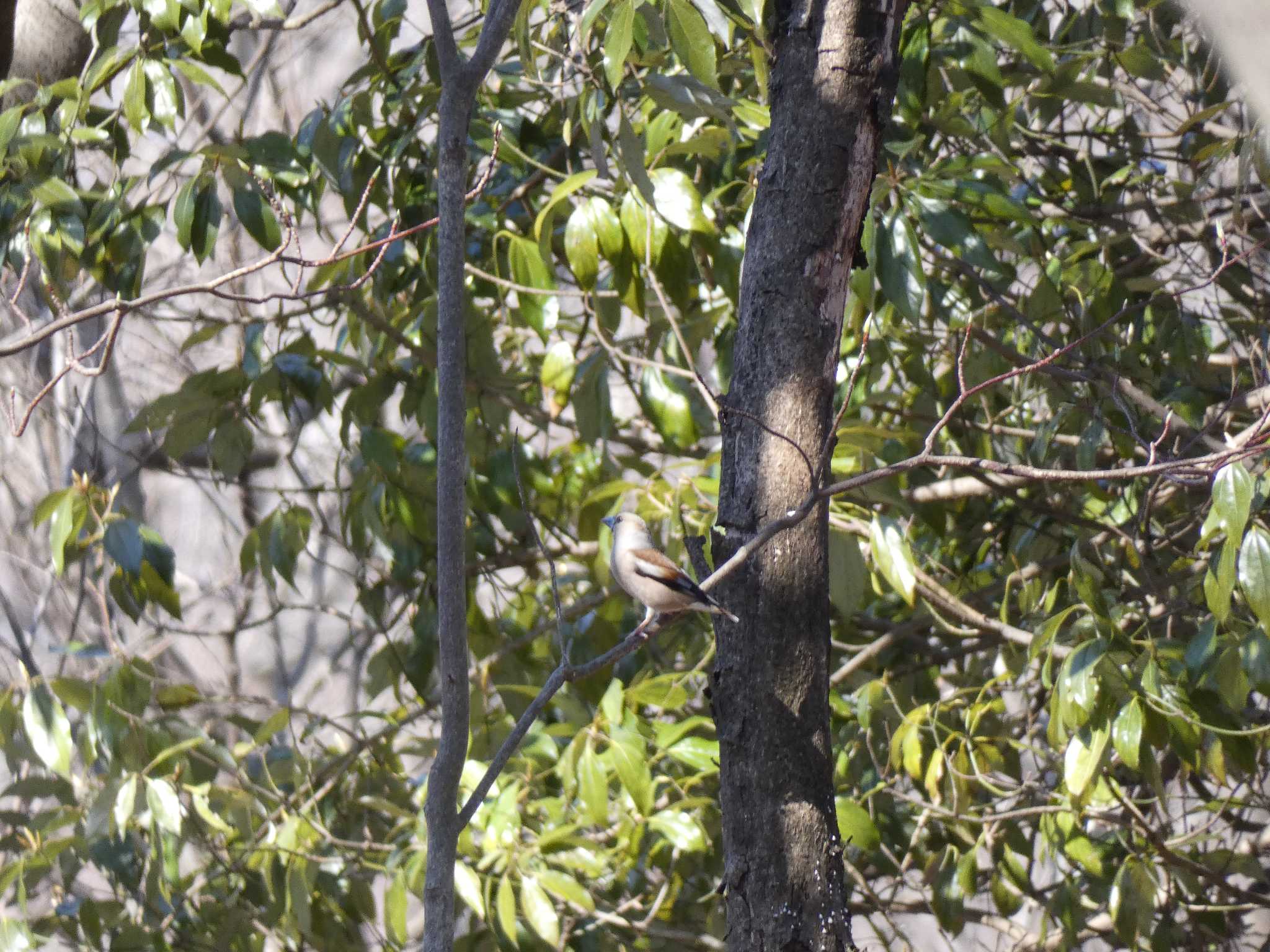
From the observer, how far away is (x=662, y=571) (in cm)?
202

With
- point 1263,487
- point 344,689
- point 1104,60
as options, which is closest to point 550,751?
point 1263,487

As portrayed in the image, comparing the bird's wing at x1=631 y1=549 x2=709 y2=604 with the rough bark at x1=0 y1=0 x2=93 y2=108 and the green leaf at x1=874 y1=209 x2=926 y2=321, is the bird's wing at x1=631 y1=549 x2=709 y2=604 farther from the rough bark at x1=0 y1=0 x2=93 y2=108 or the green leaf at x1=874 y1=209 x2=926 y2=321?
the rough bark at x1=0 y1=0 x2=93 y2=108

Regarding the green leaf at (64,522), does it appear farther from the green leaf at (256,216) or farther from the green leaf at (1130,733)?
the green leaf at (1130,733)

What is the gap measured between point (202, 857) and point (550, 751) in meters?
2.43

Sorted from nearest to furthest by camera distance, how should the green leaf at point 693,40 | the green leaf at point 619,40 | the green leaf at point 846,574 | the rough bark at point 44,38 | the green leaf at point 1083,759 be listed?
the green leaf at point 619,40 → the green leaf at point 693,40 → the green leaf at point 1083,759 → the green leaf at point 846,574 → the rough bark at point 44,38

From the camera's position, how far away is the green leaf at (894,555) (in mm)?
2311

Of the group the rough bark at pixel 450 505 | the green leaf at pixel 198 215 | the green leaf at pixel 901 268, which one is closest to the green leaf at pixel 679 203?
the green leaf at pixel 901 268

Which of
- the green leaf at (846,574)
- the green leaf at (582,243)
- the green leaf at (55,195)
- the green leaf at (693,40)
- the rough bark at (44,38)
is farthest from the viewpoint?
the rough bark at (44,38)

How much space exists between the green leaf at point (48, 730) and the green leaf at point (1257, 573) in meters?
2.32

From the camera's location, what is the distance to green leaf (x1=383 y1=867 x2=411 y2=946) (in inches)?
102

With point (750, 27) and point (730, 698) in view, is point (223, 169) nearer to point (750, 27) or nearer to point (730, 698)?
point (750, 27)

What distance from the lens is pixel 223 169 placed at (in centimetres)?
258

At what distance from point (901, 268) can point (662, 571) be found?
66 cm

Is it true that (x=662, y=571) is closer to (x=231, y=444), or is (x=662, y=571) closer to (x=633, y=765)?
(x=633, y=765)
